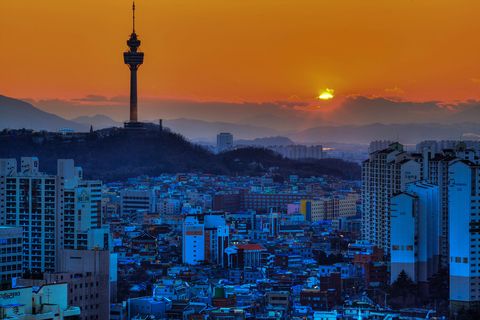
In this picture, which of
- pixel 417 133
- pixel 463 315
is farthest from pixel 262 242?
pixel 417 133

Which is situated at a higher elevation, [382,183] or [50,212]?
[382,183]

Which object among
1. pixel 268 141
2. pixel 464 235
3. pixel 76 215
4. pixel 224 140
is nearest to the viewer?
pixel 464 235

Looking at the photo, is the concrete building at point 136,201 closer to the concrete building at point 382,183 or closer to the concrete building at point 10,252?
the concrete building at point 382,183

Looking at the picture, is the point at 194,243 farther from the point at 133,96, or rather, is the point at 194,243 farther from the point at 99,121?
the point at 99,121

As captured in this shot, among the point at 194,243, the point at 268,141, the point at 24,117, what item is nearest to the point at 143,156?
the point at 24,117

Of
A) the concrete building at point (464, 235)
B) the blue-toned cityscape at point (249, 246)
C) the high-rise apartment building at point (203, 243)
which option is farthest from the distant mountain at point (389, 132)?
the concrete building at point (464, 235)

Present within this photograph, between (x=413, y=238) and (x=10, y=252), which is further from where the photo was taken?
(x=413, y=238)
